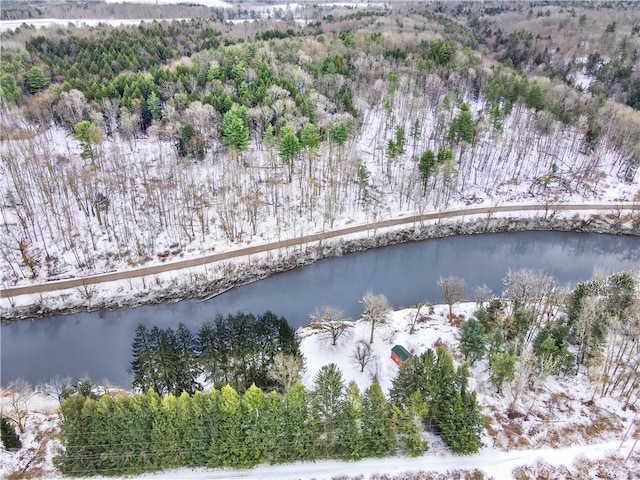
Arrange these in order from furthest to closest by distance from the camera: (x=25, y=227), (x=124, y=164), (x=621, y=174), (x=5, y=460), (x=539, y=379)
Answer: (x=621, y=174)
(x=124, y=164)
(x=25, y=227)
(x=539, y=379)
(x=5, y=460)

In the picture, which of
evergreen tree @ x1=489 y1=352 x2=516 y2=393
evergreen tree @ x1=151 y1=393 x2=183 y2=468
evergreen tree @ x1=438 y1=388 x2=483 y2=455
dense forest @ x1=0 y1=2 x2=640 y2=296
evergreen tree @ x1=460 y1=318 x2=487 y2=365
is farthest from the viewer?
dense forest @ x1=0 y1=2 x2=640 y2=296

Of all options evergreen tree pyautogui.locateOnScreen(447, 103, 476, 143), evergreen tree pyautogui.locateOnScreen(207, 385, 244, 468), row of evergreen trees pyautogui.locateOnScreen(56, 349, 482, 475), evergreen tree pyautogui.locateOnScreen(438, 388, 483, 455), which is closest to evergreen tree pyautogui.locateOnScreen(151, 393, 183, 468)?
row of evergreen trees pyautogui.locateOnScreen(56, 349, 482, 475)

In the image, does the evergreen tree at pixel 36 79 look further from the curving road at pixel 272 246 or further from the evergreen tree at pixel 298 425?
the evergreen tree at pixel 298 425

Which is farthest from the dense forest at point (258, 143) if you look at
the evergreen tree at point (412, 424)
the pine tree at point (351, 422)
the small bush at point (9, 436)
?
the evergreen tree at point (412, 424)

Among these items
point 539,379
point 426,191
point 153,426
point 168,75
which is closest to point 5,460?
point 153,426

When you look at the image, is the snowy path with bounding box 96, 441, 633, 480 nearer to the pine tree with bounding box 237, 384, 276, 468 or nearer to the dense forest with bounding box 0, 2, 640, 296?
the pine tree with bounding box 237, 384, 276, 468

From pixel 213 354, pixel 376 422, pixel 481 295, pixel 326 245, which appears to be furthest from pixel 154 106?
pixel 376 422

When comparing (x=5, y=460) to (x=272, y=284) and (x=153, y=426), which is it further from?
(x=272, y=284)
